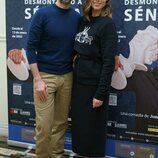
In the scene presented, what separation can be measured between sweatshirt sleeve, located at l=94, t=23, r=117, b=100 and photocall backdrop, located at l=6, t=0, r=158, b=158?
0.99 ft

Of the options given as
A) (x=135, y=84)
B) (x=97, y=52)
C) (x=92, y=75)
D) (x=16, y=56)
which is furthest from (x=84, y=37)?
(x=16, y=56)

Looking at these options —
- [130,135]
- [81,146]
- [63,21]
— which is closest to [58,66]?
[63,21]

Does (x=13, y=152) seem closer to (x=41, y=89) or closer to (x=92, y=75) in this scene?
(x=41, y=89)

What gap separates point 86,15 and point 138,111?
768 millimetres

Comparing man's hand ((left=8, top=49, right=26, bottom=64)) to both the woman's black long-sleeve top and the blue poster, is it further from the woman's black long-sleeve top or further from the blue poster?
the blue poster

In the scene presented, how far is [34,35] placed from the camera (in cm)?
218

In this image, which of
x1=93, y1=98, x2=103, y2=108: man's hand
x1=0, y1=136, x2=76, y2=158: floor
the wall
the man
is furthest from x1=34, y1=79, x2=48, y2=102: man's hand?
the wall

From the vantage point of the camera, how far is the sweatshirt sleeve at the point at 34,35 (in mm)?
2170

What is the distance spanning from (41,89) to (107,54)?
1.58 feet

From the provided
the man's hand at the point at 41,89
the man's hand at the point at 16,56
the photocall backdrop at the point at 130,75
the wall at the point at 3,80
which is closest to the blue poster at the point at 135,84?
the photocall backdrop at the point at 130,75

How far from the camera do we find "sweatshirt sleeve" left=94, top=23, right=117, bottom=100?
2090 mm

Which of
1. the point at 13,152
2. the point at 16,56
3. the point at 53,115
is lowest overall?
the point at 13,152

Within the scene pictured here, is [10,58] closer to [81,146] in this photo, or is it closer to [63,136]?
[63,136]

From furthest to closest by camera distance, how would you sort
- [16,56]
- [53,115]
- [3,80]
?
[3,80] < [16,56] < [53,115]
